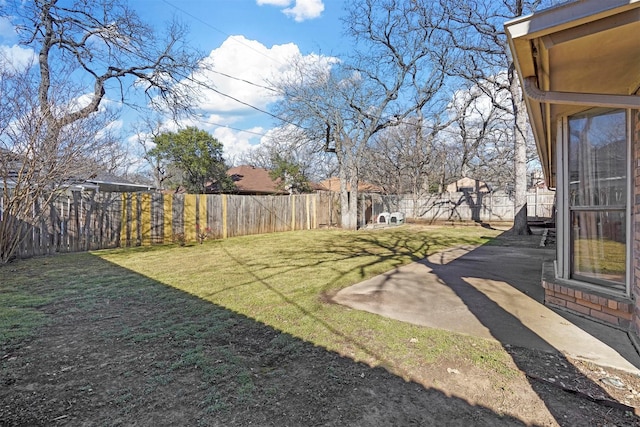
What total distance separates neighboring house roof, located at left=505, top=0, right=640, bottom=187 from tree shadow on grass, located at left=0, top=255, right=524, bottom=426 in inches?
80.4

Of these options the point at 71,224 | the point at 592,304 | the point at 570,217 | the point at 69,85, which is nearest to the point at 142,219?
the point at 71,224

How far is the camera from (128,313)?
3496 millimetres

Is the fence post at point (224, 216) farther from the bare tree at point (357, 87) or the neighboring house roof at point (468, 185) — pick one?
the neighboring house roof at point (468, 185)

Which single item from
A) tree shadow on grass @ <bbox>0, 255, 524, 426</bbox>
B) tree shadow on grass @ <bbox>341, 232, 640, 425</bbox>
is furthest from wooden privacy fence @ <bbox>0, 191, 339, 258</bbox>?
tree shadow on grass @ <bbox>341, 232, 640, 425</bbox>

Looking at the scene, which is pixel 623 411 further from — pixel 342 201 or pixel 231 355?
pixel 342 201

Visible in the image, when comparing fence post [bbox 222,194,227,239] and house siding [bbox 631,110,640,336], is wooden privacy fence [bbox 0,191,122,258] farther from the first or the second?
house siding [bbox 631,110,640,336]

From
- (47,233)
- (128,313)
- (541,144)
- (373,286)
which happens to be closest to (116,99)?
(47,233)

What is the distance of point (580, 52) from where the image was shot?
7.06 ft

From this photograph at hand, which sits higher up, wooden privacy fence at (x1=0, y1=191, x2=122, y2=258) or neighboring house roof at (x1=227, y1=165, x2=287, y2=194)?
neighboring house roof at (x1=227, y1=165, x2=287, y2=194)

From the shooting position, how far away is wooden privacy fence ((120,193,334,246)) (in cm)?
941

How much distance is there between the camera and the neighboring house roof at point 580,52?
1781 mm

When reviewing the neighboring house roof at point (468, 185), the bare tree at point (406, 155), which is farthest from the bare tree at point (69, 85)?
the neighboring house roof at point (468, 185)

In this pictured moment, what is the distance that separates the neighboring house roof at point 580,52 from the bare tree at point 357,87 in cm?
1226

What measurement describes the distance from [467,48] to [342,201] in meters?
8.05
